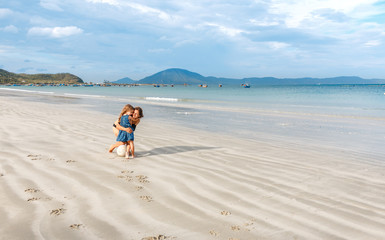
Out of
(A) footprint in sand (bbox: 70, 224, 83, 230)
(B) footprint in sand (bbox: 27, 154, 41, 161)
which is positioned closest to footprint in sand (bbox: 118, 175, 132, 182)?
(A) footprint in sand (bbox: 70, 224, 83, 230)

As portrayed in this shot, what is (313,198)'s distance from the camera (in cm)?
453

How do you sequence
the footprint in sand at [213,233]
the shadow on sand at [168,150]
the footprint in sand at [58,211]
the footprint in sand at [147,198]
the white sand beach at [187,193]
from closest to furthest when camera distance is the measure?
the footprint in sand at [213,233], the white sand beach at [187,193], the footprint in sand at [58,211], the footprint in sand at [147,198], the shadow on sand at [168,150]

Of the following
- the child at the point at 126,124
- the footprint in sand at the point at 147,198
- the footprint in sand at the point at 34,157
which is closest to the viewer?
the footprint in sand at the point at 147,198

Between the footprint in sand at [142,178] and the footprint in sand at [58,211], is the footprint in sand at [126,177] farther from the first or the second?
the footprint in sand at [58,211]

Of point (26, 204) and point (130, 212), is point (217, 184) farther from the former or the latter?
point (26, 204)

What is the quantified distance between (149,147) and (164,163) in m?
1.85

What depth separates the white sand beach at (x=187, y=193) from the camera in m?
3.42

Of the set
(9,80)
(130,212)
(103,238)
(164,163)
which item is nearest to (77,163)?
(164,163)

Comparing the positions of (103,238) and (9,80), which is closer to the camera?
(103,238)

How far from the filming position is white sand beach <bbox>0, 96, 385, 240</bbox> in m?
3.42

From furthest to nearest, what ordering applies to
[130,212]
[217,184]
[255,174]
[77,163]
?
[77,163], [255,174], [217,184], [130,212]

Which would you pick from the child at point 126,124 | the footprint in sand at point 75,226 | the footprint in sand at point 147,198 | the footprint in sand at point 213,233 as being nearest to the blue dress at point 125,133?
the child at point 126,124

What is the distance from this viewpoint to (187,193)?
4.61 meters

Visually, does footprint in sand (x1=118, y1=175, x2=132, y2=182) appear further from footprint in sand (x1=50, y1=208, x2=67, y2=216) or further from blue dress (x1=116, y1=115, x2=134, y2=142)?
blue dress (x1=116, y1=115, x2=134, y2=142)
